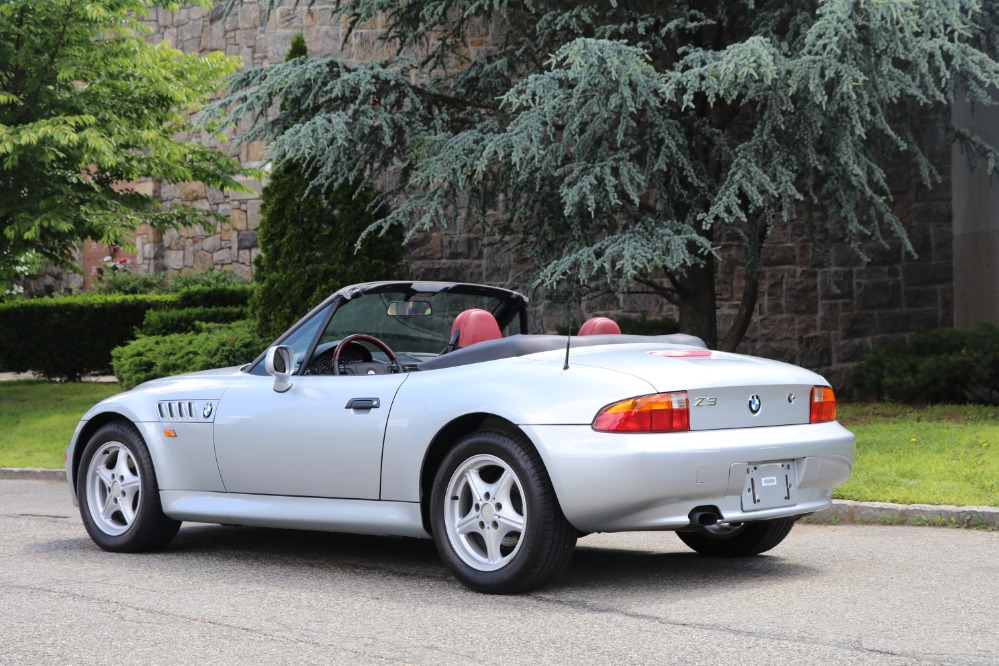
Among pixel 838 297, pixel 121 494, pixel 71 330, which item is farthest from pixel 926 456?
pixel 71 330

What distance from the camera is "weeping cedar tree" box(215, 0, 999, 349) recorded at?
12047 mm

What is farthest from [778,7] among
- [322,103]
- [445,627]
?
[445,627]

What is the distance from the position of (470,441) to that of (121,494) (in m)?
2.62

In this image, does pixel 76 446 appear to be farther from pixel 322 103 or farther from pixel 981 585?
pixel 322 103

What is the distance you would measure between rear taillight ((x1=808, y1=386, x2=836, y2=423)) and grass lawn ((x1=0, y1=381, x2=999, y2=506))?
97.2 inches

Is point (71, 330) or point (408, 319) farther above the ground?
point (408, 319)

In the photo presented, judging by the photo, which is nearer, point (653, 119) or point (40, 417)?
point (653, 119)

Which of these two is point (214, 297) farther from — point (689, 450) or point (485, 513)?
point (689, 450)

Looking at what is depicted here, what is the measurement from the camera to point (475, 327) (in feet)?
22.8

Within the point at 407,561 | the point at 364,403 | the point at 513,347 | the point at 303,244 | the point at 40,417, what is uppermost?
the point at 303,244

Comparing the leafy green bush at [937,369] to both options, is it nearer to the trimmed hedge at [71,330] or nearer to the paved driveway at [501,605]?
the paved driveway at [501,605]

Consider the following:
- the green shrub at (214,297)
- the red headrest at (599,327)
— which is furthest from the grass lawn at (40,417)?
the red headrest at (599,327)

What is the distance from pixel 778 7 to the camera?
1368 centimetres

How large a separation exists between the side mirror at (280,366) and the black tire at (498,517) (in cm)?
124
